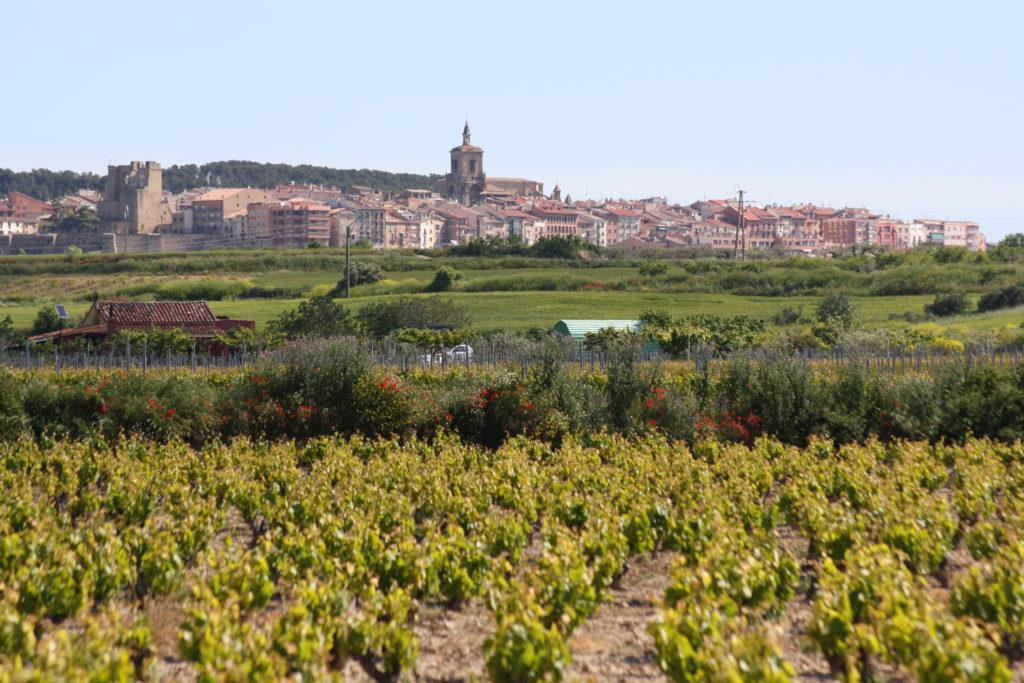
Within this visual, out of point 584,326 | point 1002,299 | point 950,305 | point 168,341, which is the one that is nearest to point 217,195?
point 584,326

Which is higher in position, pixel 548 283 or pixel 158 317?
pixel 548 283

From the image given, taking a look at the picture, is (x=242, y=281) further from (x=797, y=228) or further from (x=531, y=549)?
(x=797, y=228)

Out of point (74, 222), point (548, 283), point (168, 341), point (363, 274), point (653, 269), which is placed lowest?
point (168, 341)

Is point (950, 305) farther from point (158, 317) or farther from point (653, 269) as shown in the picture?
point (158, 317)

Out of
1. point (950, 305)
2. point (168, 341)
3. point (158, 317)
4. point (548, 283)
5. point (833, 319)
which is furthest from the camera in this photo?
point (548, 283)

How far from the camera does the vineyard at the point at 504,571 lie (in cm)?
576

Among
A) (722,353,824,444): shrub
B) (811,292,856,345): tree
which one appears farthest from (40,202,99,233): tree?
(722,353,824,444): shrub

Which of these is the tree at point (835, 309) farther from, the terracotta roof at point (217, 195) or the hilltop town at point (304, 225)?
the terracotta roof at point (217, 195)

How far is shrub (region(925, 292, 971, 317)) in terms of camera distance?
172 feet

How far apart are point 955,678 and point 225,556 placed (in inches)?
204

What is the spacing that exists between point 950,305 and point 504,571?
50805 millimetres

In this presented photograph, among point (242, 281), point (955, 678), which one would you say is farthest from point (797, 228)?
point (955, 678)

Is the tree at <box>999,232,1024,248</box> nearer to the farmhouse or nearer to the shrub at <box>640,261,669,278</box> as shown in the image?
the shrub at <box>640,261,669,278</box>

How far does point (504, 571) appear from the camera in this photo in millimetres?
8039
